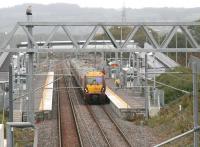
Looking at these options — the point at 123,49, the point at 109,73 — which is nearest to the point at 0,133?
the point at 123,49

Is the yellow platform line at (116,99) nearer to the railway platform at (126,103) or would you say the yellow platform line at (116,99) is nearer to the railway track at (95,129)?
the railway platform at (126,103)

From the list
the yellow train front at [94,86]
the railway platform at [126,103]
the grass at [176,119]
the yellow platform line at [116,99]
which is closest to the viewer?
the grass at [176,119]

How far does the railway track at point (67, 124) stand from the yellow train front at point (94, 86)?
1.46m

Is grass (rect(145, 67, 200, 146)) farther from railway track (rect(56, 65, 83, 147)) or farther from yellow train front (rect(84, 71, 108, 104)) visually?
yellow train front (rect(84, 71, 108, 104))

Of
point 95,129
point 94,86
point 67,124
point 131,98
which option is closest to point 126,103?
point 131,98

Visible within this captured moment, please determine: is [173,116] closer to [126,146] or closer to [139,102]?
[126,146]

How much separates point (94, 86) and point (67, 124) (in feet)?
29.2

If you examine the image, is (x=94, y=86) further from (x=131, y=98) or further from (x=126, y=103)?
(x=126, y=103)

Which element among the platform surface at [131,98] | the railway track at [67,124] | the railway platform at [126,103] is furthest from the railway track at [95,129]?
the platform surface at [131,98]

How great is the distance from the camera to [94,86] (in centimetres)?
3347

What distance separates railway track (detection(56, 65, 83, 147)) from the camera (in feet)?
65.5

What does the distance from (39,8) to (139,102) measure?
8924 cm

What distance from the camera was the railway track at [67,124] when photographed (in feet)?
65.5

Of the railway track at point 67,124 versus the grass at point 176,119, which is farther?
the railway track at point 67,124
